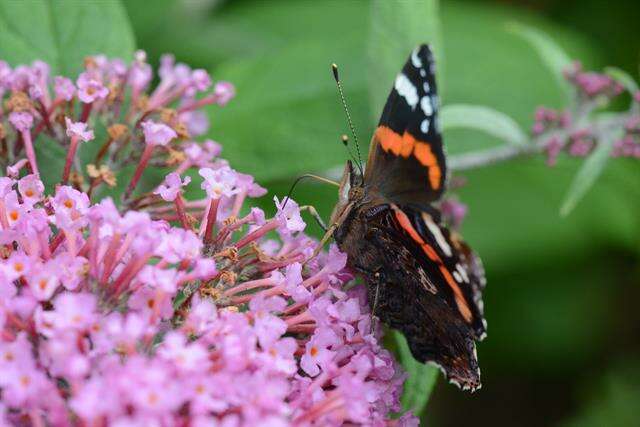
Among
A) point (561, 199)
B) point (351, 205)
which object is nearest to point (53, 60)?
point (351, 205)

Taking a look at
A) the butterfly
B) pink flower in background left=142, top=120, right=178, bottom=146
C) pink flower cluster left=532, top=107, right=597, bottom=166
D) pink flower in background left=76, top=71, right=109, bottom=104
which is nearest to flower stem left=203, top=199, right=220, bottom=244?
pink flower in background left=142, top=120, right=178, bottom=146

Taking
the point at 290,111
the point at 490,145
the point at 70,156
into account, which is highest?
the point at 70,156

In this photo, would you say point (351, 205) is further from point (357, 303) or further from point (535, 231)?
point (535, 231)

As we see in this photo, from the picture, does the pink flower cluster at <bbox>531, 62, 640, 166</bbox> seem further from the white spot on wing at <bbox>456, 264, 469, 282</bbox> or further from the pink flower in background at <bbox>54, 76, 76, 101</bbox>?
the pink flower in background at <bbox>54, 76, 76, 101</bbox>

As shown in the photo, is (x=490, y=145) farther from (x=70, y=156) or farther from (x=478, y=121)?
(x=70, y=156)

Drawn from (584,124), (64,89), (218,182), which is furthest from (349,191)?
(584,124)

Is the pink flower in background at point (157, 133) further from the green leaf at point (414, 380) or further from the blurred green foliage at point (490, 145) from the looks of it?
the green leaf at point (414, 380)

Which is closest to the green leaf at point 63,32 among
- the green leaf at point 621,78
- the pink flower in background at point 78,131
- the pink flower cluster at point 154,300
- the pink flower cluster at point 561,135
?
the pink flower cluster at point 154,300
